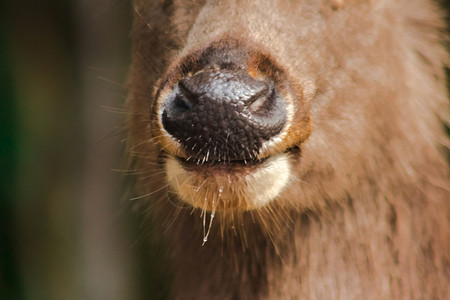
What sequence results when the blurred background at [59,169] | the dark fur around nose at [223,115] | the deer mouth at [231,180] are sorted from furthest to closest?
the blurred background at [59,169] < the deer mouth at [231,180] < the dark fur around nose at [223,115]

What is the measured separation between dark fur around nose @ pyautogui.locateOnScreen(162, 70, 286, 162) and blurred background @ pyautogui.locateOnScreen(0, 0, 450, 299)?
2864mm

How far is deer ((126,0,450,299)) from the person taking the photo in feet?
7.70

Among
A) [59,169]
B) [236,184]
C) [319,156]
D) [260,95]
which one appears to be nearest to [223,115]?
[260,95]

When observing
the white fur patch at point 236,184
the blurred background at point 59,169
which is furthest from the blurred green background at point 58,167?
the white fur patch at point 236,184

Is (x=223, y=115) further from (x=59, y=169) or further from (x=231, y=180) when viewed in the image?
(x=59, y=169)

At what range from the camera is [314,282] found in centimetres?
266

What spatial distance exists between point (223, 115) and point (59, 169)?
3307 mm

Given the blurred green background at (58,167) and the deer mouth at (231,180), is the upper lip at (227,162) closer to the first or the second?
the deer mouth at (231,180)

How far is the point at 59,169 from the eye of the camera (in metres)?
5.23

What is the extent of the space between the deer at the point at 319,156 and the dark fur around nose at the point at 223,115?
2.3 inches

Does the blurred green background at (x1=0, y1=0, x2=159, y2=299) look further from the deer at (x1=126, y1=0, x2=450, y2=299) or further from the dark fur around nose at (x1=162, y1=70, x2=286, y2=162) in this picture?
the dark fur around nose at (x1=162, y1=70, x2=286, y2=162)

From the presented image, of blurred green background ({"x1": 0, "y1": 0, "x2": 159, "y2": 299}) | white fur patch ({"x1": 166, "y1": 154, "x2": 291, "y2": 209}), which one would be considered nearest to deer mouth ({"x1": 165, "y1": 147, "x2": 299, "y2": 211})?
white fur patch ({"x1": 166, "y1": 154, "x2": 291, "y2": 209})

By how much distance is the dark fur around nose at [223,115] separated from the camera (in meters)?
2.15

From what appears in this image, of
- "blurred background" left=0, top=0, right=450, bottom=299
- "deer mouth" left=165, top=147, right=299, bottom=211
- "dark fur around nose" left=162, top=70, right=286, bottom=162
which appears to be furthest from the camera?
"blurred background" left=0, top=0, right=450, bottom=299
